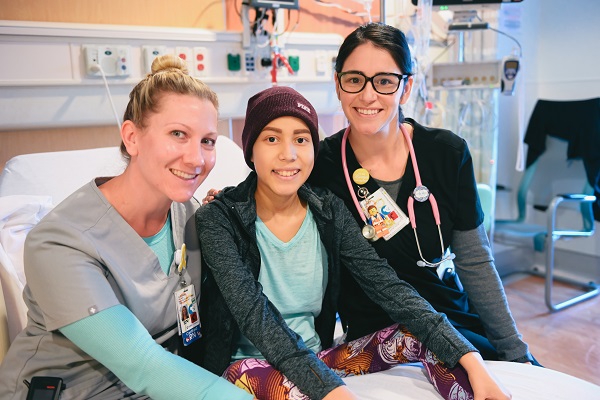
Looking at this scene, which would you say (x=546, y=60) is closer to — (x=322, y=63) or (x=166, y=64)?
(x=322, y=63)

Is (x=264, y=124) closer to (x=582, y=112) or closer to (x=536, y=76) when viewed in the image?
(x=582, y=112)

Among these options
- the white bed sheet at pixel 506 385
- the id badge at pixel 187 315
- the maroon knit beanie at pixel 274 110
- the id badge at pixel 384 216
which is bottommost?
the white bed sheet at pixel 506 385

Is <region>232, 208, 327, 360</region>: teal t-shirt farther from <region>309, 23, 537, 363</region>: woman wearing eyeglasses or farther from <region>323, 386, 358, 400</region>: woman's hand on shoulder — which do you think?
<region>323, 386, 358, 400</region>: woman's hand on shoulder

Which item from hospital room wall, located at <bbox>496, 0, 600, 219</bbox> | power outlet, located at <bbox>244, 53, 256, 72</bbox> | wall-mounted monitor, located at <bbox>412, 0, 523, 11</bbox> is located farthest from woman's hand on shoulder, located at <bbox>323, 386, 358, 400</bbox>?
hospital room wall, located at <bbox>496, 0, 600, 219</bbox>

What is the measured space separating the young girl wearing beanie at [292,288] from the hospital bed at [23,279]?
70mm

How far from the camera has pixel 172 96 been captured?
3.97ft

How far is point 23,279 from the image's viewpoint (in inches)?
57.2

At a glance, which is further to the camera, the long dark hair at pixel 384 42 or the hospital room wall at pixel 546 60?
the hospital room wall at pixel 546 60

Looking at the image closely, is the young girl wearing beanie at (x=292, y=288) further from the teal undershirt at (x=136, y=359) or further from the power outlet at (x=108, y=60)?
the power outlet at (x=108, y=60)

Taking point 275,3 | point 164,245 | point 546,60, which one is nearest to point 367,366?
point 164,245

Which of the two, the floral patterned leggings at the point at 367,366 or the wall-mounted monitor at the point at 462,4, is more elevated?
the wall-mounted monitor at the point at 462,4

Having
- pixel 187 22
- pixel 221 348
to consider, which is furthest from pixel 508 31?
pixel 221 348

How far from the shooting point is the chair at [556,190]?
11.0 ft

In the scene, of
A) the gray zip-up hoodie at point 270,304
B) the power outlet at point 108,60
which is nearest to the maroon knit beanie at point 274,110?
the gray zip-up hoodie at point 270,304
